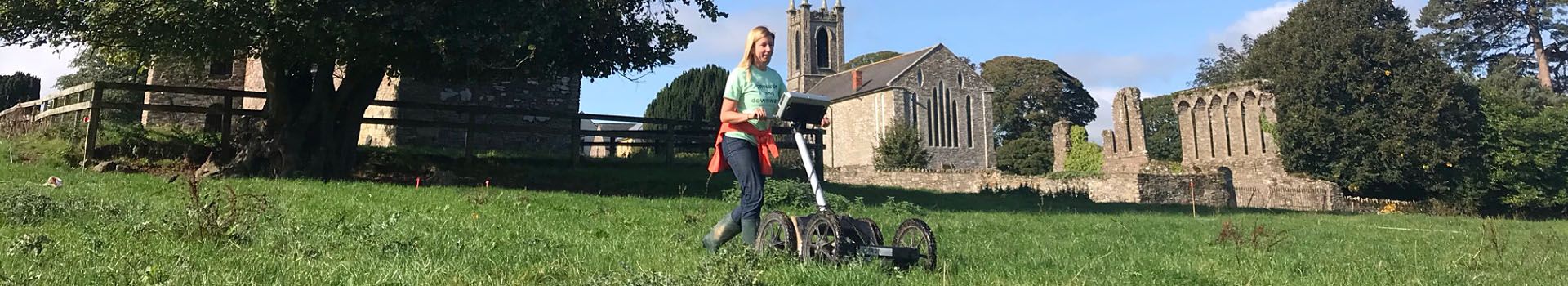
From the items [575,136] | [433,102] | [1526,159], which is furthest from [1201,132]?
[575,136]

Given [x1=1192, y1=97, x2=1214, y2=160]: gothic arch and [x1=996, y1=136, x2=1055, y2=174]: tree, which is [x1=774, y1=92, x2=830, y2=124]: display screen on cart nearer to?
[x1=1192, y1=97, x2=1214, y2=160]: gothic arch

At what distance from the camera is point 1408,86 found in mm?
32844

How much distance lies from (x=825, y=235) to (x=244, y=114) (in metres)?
12.4

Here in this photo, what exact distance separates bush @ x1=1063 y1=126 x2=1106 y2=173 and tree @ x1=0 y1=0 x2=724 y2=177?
4091 cm

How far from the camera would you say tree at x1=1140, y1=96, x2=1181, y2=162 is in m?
67.3

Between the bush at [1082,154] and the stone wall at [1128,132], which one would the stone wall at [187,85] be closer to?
the stone wall at [1128,132]

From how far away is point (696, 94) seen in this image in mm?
54500

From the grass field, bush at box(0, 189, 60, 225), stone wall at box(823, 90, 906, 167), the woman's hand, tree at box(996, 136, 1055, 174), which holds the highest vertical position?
stone wall at box(823, 90, 906, 167)

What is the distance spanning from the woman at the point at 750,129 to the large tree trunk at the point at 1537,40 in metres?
56.6

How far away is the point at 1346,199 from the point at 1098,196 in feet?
26.8

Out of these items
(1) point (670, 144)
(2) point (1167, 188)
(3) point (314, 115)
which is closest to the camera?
(3) point (314, 115)

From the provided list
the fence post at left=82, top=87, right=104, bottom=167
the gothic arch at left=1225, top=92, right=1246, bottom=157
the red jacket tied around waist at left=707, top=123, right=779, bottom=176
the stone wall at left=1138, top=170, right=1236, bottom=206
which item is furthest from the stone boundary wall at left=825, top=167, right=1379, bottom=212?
the red jacket tied around waist at left=707, top=123, right=779, bottom=176

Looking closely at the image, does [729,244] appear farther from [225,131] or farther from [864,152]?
[864,152]

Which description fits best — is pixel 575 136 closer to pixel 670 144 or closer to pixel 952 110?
pixel 670 144
